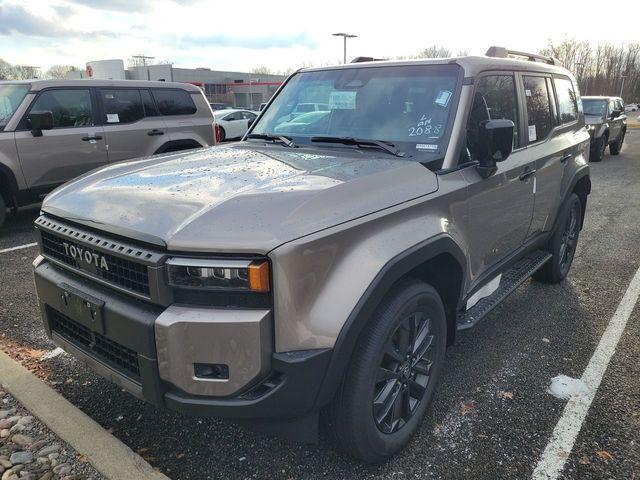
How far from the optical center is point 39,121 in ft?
21.9

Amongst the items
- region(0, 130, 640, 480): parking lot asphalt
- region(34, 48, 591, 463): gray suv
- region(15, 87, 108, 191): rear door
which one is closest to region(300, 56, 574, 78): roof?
region(34, 48, 591, 463): gray suv

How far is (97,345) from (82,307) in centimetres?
21

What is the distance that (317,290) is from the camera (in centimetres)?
205

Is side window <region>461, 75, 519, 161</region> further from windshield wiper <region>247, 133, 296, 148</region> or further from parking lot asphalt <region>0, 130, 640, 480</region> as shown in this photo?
parking lot asphalt <region>0, 130, 640, 480</region>

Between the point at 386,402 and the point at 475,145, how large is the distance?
161 centimetres

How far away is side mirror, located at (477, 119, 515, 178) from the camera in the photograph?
2844 millimetres

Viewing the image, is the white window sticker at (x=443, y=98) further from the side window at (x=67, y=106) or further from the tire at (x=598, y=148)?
the tire at (x=598, y=148)

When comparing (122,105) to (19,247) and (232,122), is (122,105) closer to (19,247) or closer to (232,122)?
(19,247)

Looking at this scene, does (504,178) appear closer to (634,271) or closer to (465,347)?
(465,347)

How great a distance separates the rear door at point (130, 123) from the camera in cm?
770

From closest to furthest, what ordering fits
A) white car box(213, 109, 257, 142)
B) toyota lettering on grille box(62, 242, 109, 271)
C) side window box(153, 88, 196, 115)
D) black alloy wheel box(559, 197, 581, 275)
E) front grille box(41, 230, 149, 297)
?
front grille box(41, 230, 149, 297) → toyota lettering on grille box(62, 242, 109, 271) → black alloy wheel box(559, 197, 581, 275) → side window box(153, 88, 196, 115) → white car box(213, 109, 257, 142)

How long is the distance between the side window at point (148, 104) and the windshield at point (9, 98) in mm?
1713

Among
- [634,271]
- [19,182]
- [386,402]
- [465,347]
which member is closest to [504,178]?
[465,347]

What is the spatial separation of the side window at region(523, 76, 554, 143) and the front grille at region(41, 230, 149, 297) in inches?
122
